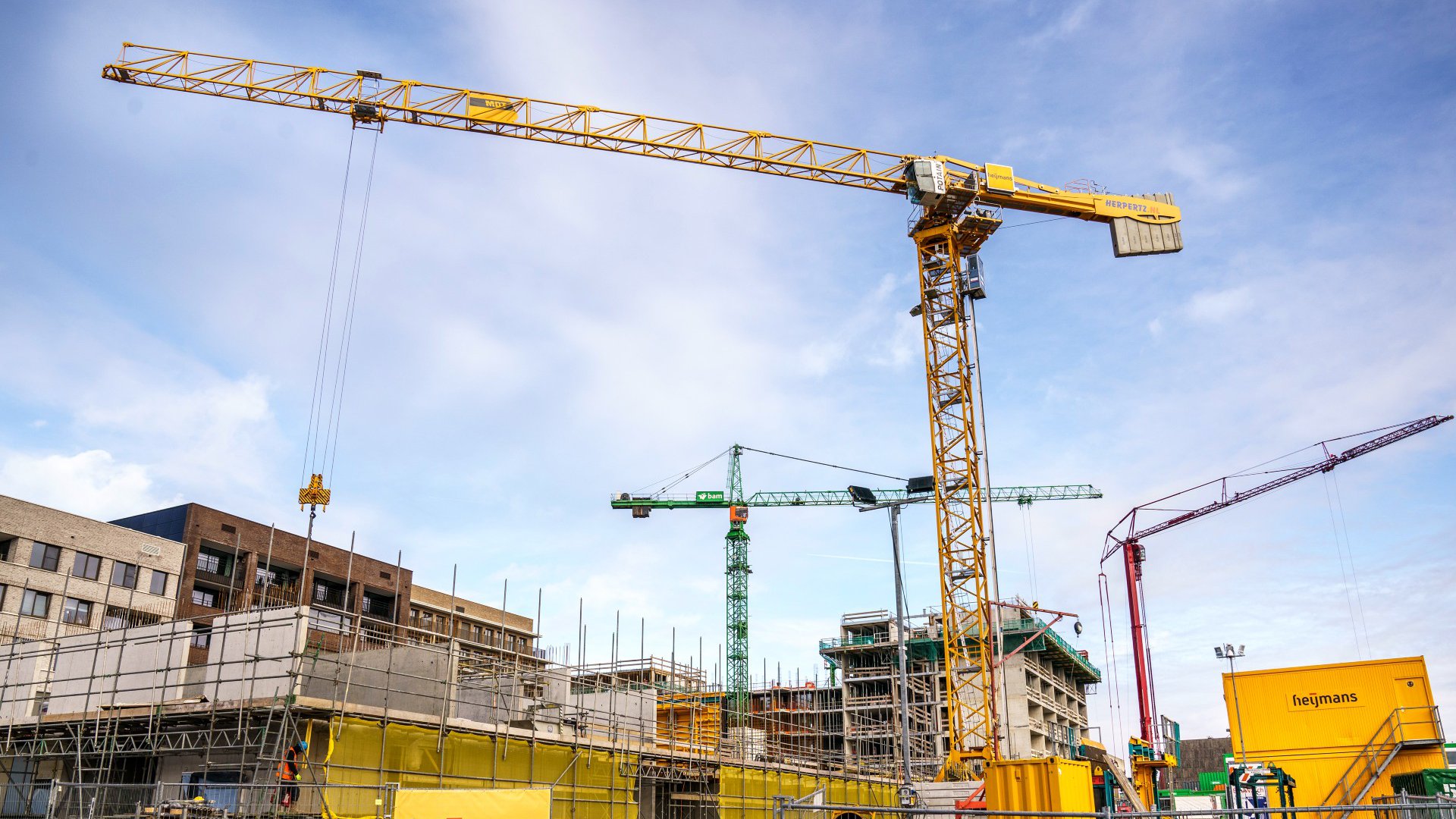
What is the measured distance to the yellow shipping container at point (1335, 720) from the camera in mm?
29719

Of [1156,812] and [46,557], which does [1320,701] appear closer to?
[1156,812]

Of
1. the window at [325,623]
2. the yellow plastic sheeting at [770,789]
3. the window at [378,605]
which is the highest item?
the window at [378,605]

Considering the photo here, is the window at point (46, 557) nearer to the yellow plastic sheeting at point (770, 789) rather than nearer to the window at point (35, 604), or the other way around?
the window at point (35, 604)

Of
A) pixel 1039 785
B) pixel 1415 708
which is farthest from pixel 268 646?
pixel 1415 708

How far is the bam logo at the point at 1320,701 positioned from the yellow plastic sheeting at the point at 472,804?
23041 mm

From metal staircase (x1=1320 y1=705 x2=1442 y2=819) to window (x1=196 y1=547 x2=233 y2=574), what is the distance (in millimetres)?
64999

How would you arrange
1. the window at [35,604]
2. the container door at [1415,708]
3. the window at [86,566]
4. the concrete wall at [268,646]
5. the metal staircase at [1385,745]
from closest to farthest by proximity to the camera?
the concrete wall at [268,646]
the metal staircase at [1385,745]
the container door at [1415,708]
the window at [35,604]
the window at [86,566]

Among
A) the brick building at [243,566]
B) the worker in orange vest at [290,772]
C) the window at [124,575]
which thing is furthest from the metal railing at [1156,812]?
the window at [124,575]

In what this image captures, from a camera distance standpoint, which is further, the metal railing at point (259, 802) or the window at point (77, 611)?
the window at point (77, 611)

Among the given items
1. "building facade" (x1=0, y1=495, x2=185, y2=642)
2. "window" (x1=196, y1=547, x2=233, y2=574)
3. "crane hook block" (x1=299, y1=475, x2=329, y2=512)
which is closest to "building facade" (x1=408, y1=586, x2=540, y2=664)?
"window" (x1=196, y1=547, x2=233, y2=574)

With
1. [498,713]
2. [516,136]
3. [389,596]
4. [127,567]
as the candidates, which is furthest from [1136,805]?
[389,596]

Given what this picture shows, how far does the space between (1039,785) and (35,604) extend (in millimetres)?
53516

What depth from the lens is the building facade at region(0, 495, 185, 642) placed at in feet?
179

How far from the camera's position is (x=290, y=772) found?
19906mm
